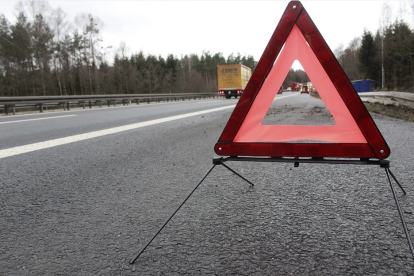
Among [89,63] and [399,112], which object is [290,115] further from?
[89,63]

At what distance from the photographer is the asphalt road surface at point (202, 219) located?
4.77 feet

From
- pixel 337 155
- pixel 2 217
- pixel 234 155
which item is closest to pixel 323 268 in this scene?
pixel 337 155

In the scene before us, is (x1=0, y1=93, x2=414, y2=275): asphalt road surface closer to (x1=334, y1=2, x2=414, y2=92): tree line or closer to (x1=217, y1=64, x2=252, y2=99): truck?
(x1=217, y1=64, x2=252, y2=99): truck

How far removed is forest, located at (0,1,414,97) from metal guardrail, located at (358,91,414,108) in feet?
41.3

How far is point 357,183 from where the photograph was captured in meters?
2.56

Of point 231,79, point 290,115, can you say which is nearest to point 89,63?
point 231,79

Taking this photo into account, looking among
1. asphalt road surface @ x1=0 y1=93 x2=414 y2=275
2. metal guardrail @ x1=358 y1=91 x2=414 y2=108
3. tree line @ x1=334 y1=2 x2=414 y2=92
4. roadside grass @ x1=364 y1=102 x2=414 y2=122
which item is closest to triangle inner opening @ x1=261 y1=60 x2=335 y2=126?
asphalt road surface @ x1=0 y1=93 x2=414 y2=275

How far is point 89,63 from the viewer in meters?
51.8

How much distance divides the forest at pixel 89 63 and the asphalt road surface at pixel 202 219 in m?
22.6

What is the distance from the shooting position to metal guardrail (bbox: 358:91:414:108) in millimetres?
7531

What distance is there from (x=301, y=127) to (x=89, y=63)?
55.8 metres

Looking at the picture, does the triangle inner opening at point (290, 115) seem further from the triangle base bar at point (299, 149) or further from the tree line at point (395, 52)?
the tree line at point (395, 52)

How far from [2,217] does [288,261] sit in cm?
195

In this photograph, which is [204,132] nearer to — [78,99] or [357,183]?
[357,183]
